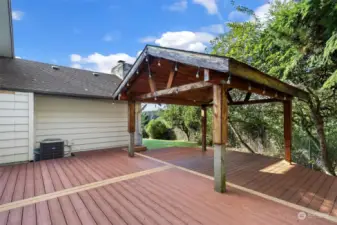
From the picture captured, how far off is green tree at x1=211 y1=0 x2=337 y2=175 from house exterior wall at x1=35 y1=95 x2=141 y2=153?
241 inches

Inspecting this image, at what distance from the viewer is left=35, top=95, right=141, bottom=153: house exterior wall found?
614 centimetres

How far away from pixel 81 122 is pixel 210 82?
5673mm

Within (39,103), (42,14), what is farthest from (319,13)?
(42,14)

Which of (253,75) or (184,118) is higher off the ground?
(253,75)

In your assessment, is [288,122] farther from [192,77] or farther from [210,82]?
[210,82]

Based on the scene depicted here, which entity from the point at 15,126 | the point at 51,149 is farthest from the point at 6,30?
the point at 51,149

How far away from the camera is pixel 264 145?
8.16m

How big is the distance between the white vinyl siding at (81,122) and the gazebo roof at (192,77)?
1.99 meters

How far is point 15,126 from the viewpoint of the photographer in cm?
520

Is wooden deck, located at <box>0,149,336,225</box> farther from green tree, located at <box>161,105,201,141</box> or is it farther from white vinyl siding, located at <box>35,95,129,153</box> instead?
green tree, located at <box>161,105,201,141</box>

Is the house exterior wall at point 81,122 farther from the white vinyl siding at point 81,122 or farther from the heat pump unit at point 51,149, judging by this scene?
the heat pump unit at point 51,149

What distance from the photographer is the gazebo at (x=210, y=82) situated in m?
3.10

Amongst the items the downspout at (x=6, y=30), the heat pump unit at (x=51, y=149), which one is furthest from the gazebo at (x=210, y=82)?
the downspout at (x=6, y=30)

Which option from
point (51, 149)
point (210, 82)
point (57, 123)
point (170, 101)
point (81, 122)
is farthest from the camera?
point (81, 122)
